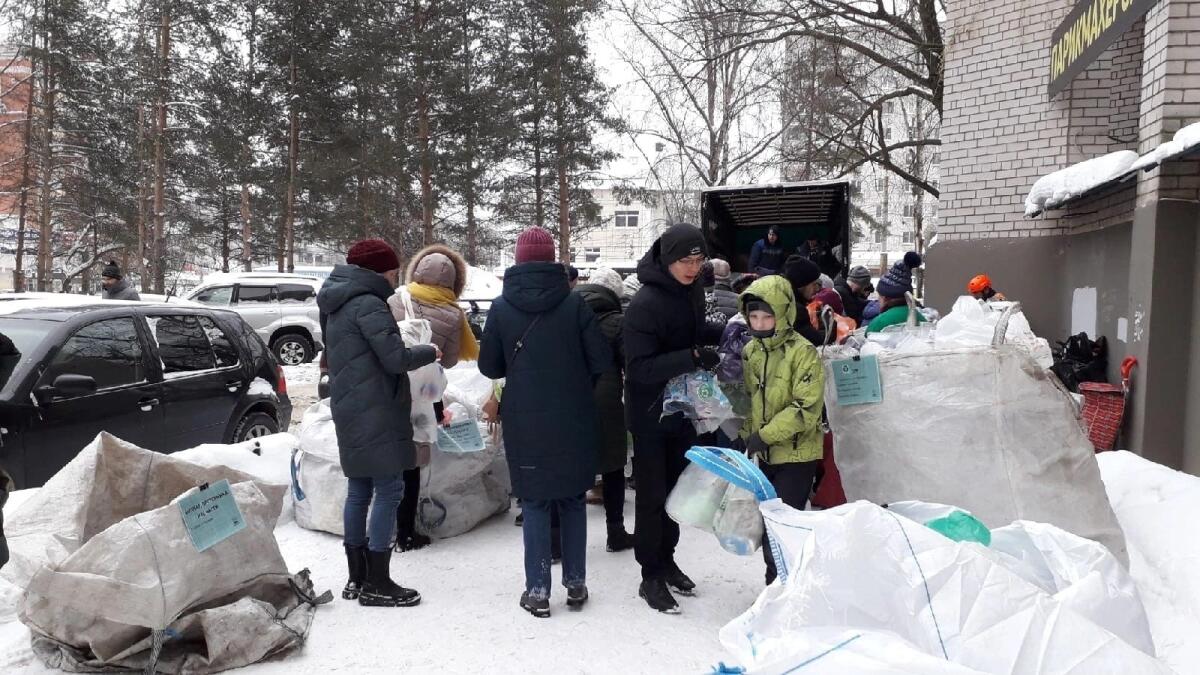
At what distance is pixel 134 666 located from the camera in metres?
3.07

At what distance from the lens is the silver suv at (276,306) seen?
15.9m

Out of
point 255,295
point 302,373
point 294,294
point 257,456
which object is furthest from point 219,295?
point 257,456

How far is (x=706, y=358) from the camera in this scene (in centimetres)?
371

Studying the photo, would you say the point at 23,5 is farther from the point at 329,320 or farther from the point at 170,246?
the point at 329,320

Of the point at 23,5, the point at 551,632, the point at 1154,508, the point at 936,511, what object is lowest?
the point at 551,632

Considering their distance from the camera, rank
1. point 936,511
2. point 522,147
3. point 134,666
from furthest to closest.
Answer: point 522,147 < point 134,666 < point 936,511

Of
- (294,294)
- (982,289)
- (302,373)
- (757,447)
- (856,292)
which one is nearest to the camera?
(757,447)

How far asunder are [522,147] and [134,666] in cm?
2209

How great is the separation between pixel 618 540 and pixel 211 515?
7.28 feet

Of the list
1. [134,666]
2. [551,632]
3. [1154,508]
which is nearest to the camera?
[134,666]

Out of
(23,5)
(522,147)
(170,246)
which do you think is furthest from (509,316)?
(170,246)

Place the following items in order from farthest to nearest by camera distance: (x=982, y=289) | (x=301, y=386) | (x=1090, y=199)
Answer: (x=301, y=386), (x=982, y=289), (x=1090, y=199)

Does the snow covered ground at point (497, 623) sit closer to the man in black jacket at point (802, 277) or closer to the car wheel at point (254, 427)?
the man in black jacket at point (802, 277)

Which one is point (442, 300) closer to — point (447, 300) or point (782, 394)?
point (447, 300)
